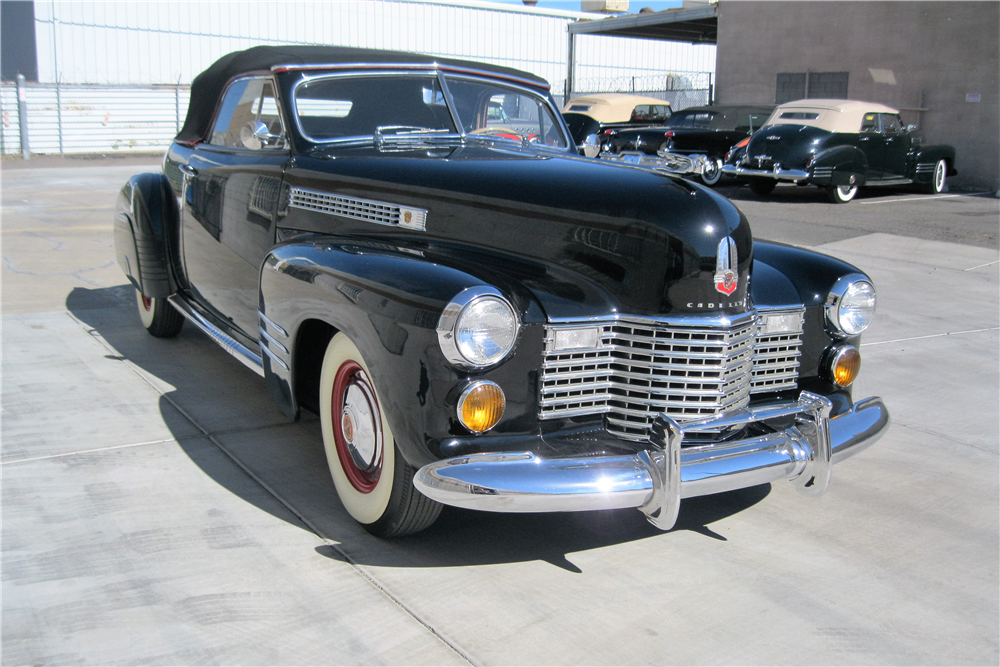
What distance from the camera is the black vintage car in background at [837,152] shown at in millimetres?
12953

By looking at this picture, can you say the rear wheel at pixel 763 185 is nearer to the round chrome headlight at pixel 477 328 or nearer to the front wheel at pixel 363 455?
the front wheel at pixel 363 455

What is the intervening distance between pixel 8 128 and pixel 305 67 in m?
18.3

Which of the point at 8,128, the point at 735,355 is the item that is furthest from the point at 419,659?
the point at 8,128

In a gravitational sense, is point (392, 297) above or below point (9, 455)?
above

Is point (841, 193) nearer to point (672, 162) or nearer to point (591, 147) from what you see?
point (591, 147)

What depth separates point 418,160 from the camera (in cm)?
354

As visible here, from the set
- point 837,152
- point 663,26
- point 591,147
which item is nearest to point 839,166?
point 837,152

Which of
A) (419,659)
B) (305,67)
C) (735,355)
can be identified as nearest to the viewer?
(419,659)

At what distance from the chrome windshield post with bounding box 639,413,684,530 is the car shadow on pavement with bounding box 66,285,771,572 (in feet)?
1.44

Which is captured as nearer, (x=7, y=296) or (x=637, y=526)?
(x=637, y=526)

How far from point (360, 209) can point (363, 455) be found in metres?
0.98

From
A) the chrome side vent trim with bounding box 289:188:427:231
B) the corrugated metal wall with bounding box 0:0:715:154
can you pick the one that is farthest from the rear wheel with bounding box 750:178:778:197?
the corrugated metal wall with bounding box 0:0:715:154

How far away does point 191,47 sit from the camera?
26.0 m

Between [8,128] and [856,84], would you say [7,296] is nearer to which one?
[8,128]
